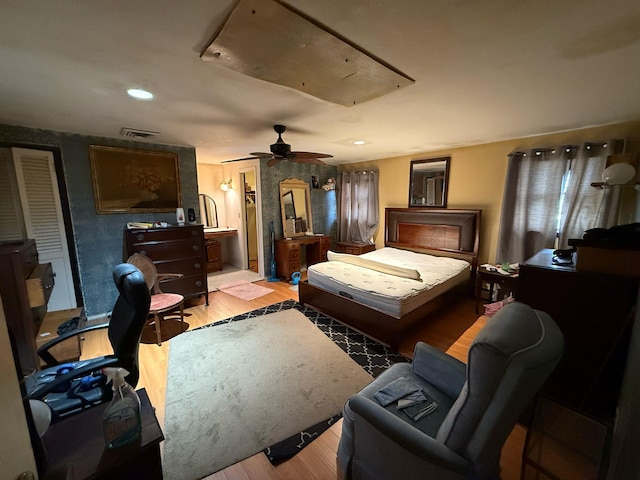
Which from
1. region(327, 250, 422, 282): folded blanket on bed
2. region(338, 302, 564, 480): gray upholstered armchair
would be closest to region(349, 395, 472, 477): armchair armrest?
region(338, 302, 564, 480): gray upholstered armchair

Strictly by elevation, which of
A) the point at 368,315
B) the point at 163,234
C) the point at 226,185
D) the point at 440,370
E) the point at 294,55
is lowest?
the point at 368,315

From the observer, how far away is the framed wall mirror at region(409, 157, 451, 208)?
413 centimetres

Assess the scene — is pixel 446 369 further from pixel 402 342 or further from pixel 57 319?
pixel 57 319

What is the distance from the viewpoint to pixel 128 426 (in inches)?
36.2

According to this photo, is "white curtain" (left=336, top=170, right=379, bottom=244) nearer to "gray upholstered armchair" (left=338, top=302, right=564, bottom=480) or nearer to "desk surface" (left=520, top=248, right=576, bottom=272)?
"desk surface" (left=520, top=248, right=576, bottom=272)

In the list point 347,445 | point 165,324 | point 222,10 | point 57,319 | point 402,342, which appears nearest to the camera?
point 222,10

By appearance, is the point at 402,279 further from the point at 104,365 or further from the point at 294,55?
the point at 104,365

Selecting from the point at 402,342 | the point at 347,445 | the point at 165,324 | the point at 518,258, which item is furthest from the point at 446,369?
the point at 165,324

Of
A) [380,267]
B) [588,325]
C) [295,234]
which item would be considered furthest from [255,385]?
[295,234]

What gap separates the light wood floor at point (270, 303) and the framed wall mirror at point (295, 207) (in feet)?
3.76

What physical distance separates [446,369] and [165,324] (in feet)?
10.4

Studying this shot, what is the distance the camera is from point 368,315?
279 centimetres

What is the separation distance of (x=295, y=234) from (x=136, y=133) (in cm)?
299

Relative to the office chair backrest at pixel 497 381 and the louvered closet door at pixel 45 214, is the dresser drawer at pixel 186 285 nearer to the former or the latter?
the louvered closet door at pixel 45 214
